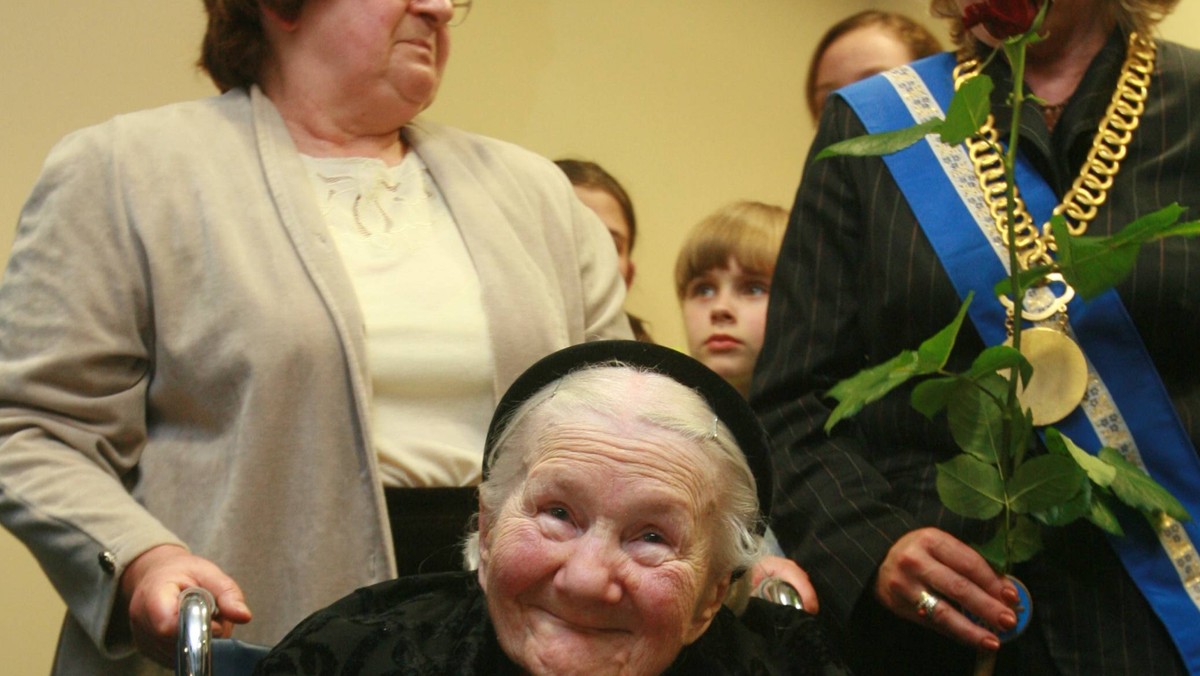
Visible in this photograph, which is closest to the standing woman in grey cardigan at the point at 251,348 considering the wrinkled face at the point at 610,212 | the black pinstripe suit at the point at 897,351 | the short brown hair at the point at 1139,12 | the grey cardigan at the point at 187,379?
the grey cardigan at the point at 187,379

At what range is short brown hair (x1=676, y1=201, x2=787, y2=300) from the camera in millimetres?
3057

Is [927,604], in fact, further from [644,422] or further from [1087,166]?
[1087,166]

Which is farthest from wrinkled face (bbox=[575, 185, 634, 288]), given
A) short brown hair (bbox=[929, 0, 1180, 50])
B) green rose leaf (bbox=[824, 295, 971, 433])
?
green rose leaf (bbox=[824, 295, 971, 433])

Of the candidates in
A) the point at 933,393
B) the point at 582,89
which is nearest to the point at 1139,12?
the point at 933,393

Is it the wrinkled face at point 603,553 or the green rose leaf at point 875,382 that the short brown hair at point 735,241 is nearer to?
the green rose leaf at point 875,382

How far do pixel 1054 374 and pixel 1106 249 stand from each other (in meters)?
0.27

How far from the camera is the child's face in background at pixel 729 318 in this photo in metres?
2.98

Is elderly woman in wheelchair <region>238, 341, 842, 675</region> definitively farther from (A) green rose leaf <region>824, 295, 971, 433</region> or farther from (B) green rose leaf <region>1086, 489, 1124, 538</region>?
(B) green rose leaf <region>1086, 489, 1124, 538</region>

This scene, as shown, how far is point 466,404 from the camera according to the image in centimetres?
188

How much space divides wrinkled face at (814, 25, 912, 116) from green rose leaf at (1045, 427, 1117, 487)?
4.80 feet

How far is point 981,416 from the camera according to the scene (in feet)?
5.26

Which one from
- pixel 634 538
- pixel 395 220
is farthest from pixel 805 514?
pixel 395 220

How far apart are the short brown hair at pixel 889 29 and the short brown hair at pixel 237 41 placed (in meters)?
1.44

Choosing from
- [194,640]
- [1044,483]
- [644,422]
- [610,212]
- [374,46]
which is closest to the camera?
[194,640]
